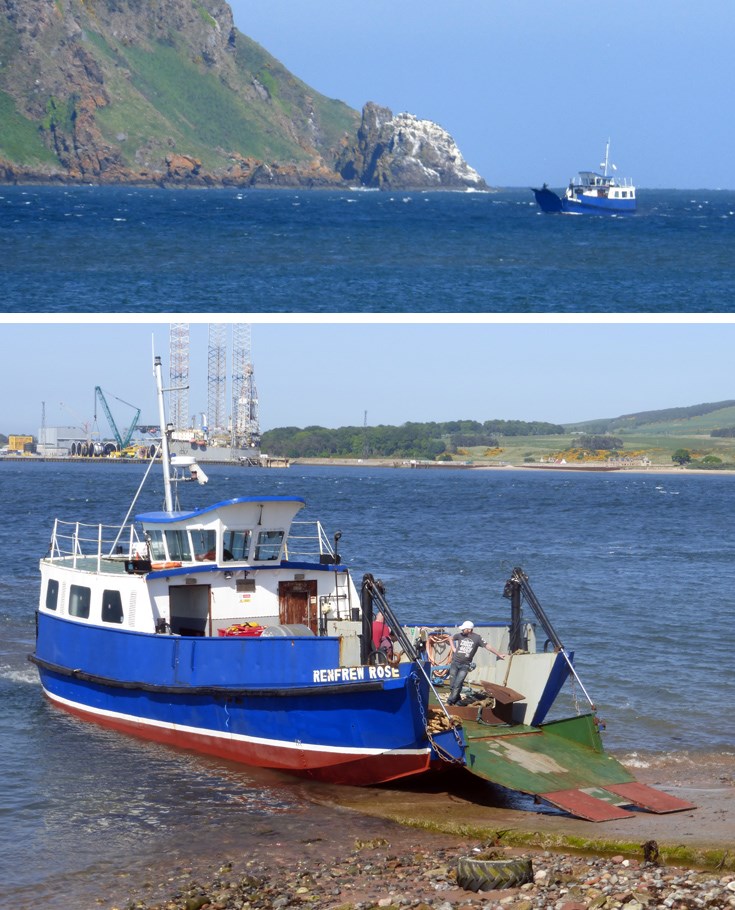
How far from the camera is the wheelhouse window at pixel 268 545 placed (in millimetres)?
22641

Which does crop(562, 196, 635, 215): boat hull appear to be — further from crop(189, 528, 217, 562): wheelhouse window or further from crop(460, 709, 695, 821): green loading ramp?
crop(460, 709, 695, 821): green loading ramp

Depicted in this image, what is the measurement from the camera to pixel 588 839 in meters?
15.5

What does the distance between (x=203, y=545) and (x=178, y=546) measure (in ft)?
1.66

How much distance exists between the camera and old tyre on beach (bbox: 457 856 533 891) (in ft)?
46.0

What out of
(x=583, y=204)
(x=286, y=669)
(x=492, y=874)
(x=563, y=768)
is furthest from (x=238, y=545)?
(x=583, y=204)

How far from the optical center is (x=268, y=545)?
74.5 ft

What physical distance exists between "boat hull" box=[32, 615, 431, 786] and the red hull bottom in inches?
0.6

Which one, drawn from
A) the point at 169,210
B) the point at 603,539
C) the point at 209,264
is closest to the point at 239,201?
the point at 169,210

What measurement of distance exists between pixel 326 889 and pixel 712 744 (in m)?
9.72

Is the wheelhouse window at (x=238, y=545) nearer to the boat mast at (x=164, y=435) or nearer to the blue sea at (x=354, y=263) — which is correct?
the boat mast at (x=164, y=435)

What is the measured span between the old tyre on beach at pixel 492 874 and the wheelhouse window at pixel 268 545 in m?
9.23

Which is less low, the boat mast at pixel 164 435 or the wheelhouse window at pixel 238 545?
the boat mast at pixel 164 435

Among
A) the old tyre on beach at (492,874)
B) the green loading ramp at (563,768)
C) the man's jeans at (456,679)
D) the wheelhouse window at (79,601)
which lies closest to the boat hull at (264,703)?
the wheelhouse window at (79,601)

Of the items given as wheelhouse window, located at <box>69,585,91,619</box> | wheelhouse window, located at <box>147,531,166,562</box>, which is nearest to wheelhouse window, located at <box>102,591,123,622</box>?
→ wheelhouse window, located at <box>69,585,91,619</box>
